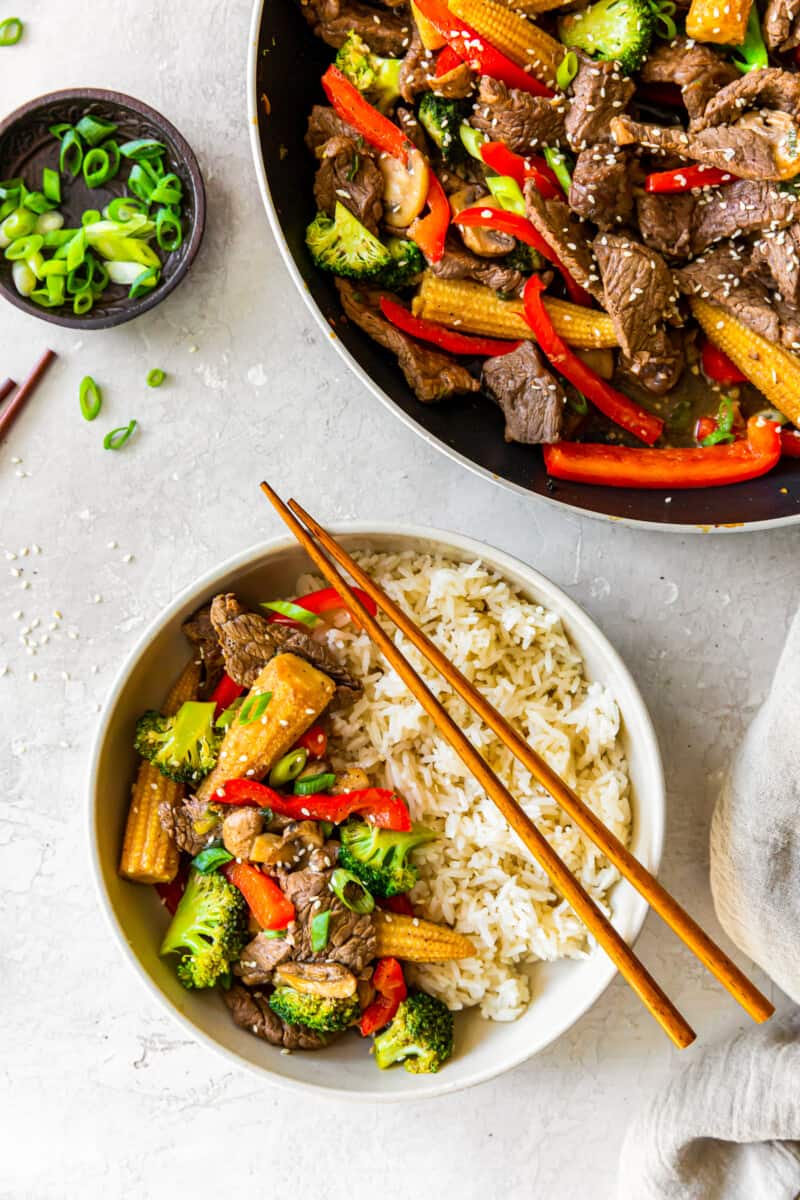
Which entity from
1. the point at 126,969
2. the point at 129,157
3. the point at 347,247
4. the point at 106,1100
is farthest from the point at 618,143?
the point at 106,1100

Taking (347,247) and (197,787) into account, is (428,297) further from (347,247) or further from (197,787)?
(197,787)

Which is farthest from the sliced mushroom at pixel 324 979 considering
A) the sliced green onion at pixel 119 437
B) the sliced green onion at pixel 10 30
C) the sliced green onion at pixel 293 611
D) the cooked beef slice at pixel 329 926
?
the sliced green onion at pixel 10 30

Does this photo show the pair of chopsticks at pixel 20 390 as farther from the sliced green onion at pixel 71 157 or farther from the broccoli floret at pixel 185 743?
the broccoli floret at pixel 185 743

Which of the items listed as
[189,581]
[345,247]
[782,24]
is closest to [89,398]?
[189,581]

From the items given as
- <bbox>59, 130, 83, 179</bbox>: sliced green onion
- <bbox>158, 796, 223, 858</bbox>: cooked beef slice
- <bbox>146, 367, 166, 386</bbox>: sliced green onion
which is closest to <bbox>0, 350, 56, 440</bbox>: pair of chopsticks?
<bbox>146, 367, 166, 386</bbox>: sliced green onion

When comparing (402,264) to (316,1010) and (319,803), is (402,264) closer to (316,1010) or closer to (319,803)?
(319,803)
